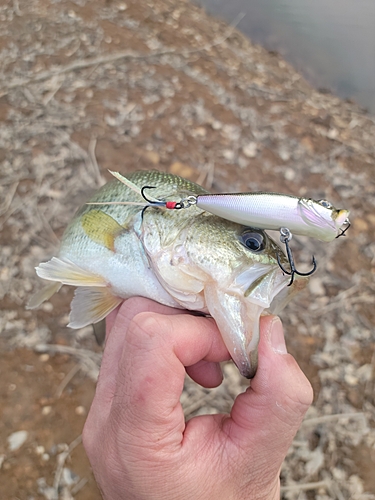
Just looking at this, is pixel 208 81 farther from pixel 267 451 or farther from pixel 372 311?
pixel 267 451

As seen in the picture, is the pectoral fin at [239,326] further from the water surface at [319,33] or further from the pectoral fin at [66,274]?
the water surface at [319,33]

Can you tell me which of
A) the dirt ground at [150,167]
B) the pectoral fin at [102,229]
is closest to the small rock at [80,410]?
the dirt ground at [150,167]

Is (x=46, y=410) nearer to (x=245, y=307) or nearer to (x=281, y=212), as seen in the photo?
(x=245, y=307)

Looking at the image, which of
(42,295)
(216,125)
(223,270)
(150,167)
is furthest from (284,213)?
(216,125)

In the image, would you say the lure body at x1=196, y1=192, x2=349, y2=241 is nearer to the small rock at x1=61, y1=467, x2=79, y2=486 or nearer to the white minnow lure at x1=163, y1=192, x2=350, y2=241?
the white minnow lure at x1=163, y1=192, x2=350, y2=241

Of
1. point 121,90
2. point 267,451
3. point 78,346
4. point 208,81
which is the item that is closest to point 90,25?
point 121,90

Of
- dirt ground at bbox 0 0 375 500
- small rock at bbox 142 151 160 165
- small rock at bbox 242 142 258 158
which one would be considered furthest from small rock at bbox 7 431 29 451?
small rock at bbox 242 142 258 158
